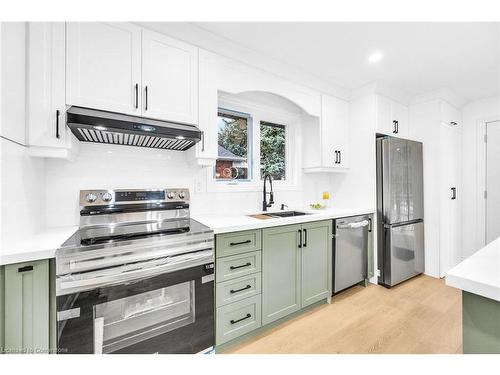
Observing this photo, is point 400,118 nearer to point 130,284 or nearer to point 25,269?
point 130,284

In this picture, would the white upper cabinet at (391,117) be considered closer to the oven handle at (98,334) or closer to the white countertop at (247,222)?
the white countertop at (247,222)

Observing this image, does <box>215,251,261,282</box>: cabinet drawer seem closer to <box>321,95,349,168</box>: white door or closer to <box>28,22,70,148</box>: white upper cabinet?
<box>28,22,70,148</box>: white upper cabinet

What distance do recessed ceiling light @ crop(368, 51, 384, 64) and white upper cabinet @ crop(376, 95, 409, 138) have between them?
56 centimetres

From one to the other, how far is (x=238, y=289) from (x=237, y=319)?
22 centimetres

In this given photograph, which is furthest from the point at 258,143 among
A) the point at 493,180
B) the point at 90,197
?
the point at 493,180

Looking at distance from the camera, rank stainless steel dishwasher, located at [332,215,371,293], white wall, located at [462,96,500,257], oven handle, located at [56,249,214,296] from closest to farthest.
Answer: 1. oven handle, located at [56,249,214,296]
2. stainless steel dishwasher, located at [332,215,371,293]
3. white wall, located at [462,96,500,257]

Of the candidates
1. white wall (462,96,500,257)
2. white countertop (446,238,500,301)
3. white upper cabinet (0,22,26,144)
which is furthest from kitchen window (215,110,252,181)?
white wall (462,96,500,257)

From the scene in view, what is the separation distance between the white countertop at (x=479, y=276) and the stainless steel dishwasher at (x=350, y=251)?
1.41m

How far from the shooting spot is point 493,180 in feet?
10.6

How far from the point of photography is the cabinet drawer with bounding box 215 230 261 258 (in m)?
1.60

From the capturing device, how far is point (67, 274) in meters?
1.12

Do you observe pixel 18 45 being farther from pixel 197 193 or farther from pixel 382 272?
pixel 382 272
